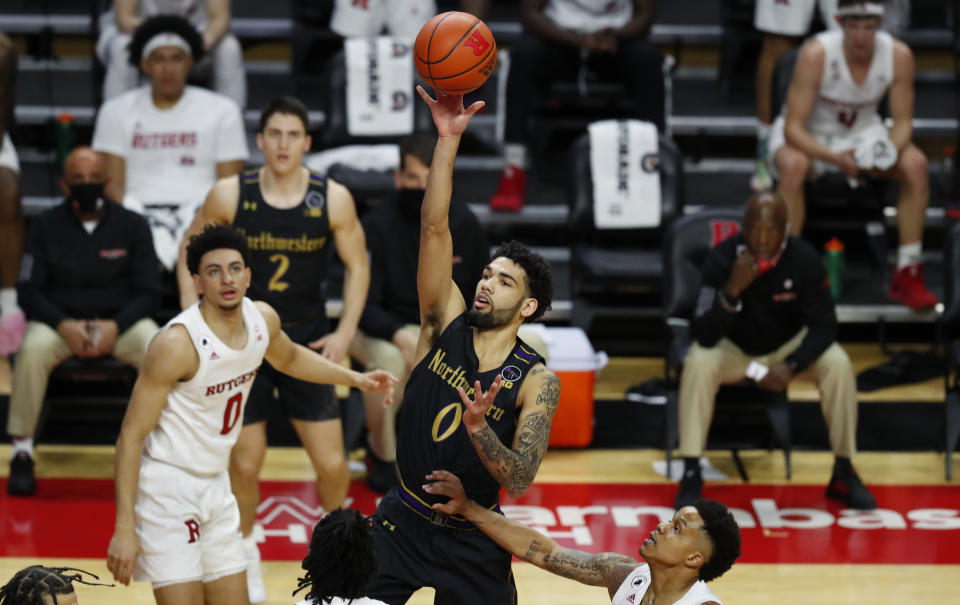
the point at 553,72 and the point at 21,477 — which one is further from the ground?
the point at 553,72

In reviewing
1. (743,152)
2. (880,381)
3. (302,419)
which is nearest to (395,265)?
(302,419)

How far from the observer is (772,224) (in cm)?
585

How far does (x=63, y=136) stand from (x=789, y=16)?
4.41 metres

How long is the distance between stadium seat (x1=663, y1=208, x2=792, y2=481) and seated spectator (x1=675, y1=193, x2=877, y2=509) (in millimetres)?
186

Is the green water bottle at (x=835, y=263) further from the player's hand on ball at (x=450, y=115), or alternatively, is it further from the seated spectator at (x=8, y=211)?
the seated spectator at (x=8, y=211)

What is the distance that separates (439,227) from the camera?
3764mm

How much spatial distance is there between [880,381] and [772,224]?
1.77 metres

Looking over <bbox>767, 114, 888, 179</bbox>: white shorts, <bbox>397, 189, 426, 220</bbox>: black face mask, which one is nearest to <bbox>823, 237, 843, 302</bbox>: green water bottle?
<bbox>767, 114, 888, 179</bbox>: white shorts

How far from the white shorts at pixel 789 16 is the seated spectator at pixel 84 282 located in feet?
13.2

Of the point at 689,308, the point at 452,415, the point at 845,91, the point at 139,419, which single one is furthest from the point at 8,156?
the point at 845,91

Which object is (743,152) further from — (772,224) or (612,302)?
(772,224)

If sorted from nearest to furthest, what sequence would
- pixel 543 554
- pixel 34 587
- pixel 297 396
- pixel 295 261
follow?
pixel 34 587
pixel 543 554
pixel 297 396
pixel 295 261

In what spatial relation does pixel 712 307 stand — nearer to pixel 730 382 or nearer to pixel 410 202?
pixel 730 382

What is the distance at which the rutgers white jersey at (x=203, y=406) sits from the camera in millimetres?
4012
